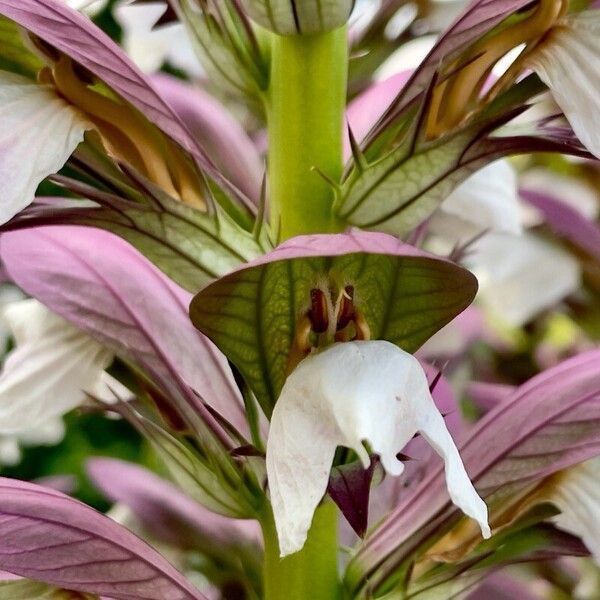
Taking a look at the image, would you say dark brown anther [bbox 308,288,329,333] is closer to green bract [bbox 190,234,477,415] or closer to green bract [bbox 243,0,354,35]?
green bract [bbox 190,234,477,415]

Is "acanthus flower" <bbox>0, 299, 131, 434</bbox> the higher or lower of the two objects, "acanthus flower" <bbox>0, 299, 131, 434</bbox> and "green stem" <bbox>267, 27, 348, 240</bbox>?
the lower

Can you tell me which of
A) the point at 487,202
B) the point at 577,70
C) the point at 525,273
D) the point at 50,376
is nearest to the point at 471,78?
the point at 577,70

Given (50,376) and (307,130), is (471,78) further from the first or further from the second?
(50,376)

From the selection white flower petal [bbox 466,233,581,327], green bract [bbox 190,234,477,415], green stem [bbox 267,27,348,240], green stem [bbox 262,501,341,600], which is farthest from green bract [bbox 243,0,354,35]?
white flower petal [bbox 466,233,581,327]

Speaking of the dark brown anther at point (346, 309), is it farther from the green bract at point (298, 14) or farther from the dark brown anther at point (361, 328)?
the green bract at point (298, 14)

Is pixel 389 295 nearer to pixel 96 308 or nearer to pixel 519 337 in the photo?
pixel 96 308
